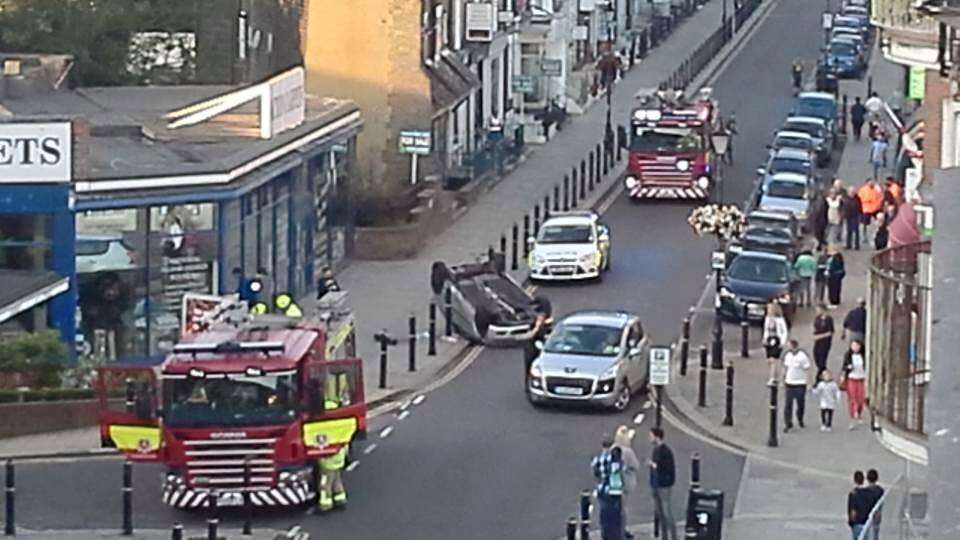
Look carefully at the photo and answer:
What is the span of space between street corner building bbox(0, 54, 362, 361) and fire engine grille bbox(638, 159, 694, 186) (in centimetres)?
1178

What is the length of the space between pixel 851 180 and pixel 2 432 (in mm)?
33846

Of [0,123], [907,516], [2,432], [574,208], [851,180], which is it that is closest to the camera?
[907,516]

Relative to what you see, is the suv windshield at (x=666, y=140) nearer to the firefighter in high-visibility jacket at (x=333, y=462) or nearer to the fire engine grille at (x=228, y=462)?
the firefighter in high-visibility jacket at (x=333, y=462)

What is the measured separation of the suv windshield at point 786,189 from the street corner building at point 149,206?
10991mm

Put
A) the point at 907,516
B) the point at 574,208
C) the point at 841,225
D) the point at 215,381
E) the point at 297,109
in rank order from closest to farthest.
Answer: the point at 907,516 < the point at 215,381 < the point at 297,109 < the point at 841,225 < the point at 574,208

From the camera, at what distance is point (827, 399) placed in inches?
1475

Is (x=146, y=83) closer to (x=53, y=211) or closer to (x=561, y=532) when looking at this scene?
(x=53, y=211)

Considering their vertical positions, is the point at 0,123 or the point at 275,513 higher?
the point at 0,123

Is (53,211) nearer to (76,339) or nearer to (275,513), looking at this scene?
(76,339)

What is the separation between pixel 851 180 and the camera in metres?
66.2

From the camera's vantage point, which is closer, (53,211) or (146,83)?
(53,211)

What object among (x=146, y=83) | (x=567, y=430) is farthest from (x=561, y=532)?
(x=146, y=83)

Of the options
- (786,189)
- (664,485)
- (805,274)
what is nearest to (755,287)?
(805,274)

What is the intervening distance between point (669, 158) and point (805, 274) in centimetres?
1382
